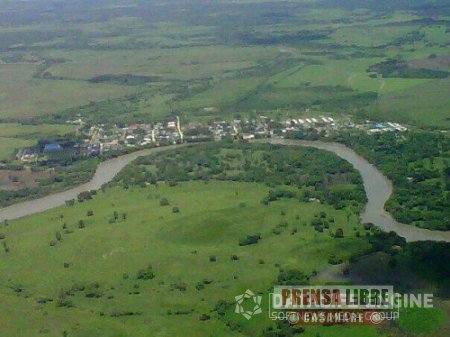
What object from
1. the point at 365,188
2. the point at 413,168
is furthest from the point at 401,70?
the point at 365,188

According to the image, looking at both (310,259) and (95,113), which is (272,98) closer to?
(95,113)

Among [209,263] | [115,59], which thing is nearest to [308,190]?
[209,263]

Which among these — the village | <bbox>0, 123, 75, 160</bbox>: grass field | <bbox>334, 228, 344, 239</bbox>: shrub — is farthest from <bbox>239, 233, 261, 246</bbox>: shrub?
<bbox>0, 123, 75, 160</bbox>: grass field

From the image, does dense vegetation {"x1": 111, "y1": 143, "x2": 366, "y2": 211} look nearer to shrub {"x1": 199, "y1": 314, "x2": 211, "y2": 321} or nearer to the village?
the village

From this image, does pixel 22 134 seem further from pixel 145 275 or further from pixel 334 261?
pixel 334 261

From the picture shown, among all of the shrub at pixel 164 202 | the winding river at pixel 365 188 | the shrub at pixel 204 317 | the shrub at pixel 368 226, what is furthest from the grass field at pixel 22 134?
the shrub at pixel 204 317

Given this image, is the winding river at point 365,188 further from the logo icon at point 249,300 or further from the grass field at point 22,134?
the logo icon at point 249,300
